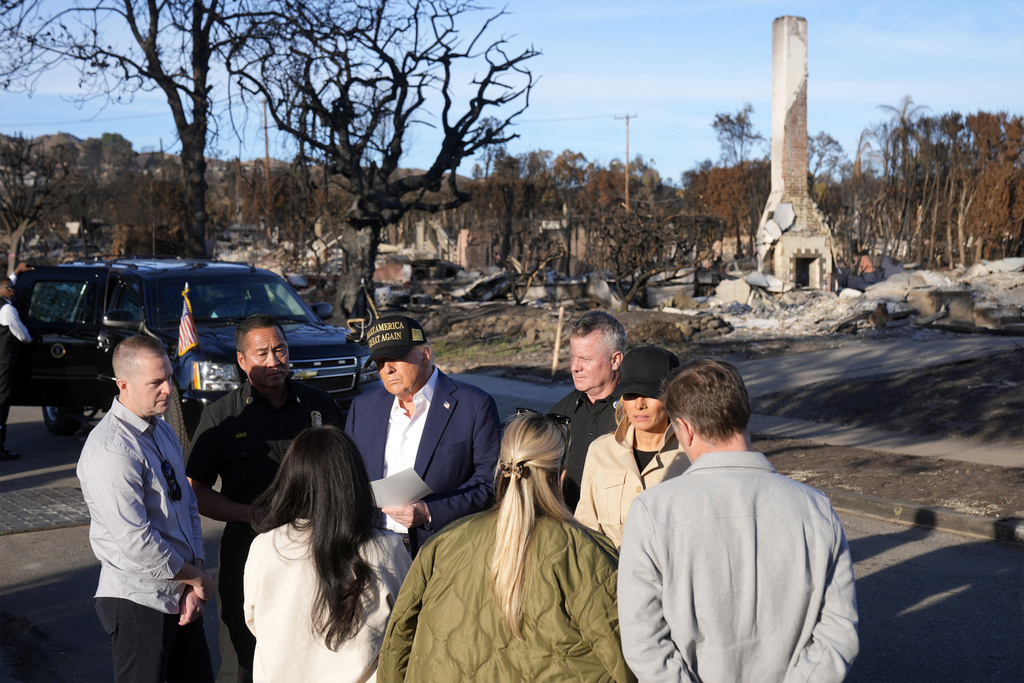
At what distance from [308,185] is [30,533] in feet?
58.5

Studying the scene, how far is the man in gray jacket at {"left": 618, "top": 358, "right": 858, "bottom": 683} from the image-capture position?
90.7 inches

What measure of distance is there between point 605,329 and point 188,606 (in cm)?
212

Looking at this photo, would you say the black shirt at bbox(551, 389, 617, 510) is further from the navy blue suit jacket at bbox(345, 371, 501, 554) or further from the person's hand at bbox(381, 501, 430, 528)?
the person's hand at bbox(381, 501, 430, 528)

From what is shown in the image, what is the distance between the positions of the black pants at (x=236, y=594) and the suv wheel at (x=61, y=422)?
8.31 meters

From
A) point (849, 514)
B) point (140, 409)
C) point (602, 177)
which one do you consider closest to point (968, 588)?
point (849, 514)

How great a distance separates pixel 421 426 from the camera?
386 centimetres

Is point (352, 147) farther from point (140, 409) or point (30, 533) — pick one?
point (140, 409)

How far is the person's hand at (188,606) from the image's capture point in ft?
11.0

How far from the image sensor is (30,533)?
728cm

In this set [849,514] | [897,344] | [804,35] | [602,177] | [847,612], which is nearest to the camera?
[847,612]

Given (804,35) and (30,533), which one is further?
(804,35)

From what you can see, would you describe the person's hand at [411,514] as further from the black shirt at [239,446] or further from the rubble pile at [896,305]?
the rubble pile at [896,305]

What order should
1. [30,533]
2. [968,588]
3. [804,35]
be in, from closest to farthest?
[968,588] < [30,533] < [804,35]

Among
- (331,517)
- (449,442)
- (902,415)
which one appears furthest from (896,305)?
(331,517)
